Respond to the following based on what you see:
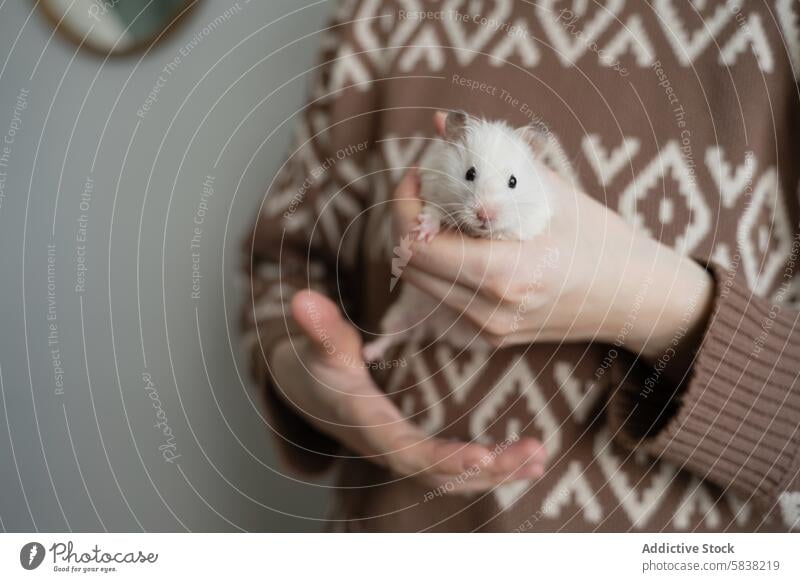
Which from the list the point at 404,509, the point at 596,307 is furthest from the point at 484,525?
the point at 596,307

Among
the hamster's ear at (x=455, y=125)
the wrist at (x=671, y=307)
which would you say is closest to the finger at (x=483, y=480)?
the wrist at (x=671, y=307)

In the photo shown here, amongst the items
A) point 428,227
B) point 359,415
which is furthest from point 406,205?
point 359,415

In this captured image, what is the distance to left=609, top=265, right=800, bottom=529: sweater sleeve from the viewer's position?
0.33m

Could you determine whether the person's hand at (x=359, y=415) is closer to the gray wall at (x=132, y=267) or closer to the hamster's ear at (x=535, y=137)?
the gray wall at (x=132, y=267)

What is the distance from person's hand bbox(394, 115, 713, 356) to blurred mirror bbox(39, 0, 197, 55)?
169 millimetres

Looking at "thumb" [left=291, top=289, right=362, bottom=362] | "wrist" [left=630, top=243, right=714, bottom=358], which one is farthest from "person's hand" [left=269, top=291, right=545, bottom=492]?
"wrist" [left=630, top=243, right=714, bottom=358]

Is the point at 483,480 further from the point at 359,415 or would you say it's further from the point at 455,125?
the point at 455,125

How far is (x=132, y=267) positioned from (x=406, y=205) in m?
0.17

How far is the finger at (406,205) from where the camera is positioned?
0.33m

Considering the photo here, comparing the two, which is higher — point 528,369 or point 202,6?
point 202,6

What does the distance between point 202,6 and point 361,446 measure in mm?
286

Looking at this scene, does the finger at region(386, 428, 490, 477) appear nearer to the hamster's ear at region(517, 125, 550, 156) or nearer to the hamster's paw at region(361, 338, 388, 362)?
the hamster's paw at region(361, 338, 388, 362)
